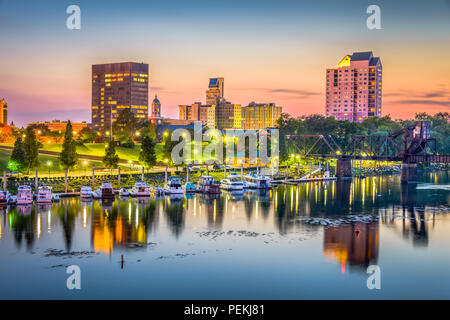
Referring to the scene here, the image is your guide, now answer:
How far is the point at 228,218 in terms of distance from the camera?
5809 cm

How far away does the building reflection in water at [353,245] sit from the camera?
4016cm

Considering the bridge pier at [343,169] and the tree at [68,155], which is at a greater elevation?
the tree at [68,155]

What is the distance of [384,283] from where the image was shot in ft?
116

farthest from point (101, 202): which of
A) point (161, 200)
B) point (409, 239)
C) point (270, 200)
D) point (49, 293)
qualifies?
point (409, 239)

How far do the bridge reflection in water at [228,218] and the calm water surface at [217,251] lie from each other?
13 centimetres

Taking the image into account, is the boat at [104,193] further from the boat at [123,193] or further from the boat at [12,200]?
the boat at [12,200]

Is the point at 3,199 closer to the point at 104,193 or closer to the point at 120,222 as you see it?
the point at 104,193

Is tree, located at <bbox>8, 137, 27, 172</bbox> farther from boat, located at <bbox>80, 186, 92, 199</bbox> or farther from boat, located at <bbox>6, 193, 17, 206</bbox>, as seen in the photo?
boat, located at <bbox>6, 193, 17, 206</bbox>

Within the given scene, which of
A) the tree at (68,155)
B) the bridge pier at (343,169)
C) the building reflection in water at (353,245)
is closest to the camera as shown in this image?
the building reflection in water at (353,245)

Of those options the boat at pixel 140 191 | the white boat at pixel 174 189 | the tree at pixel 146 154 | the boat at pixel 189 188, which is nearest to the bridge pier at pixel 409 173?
the boat at pixel 189 188

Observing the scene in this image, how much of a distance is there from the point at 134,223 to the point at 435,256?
29403mm

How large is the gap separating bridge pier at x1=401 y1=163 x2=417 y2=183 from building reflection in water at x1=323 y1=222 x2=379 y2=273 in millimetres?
54535

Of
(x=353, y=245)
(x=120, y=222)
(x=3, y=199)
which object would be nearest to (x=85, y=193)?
(x=3, y=199)
